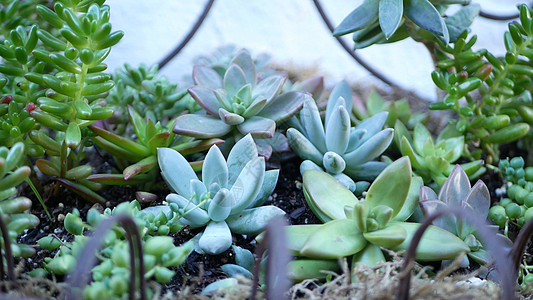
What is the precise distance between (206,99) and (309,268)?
0.40 m

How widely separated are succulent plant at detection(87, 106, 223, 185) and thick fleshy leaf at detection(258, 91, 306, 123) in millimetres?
132

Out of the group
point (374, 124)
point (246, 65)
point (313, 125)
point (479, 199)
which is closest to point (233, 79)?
point (246, 65)

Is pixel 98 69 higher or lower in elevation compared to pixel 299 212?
higher

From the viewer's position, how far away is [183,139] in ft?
3.18

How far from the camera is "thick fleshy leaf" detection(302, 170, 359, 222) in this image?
777 millimetres

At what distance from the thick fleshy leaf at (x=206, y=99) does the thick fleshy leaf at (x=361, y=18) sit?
26 cm

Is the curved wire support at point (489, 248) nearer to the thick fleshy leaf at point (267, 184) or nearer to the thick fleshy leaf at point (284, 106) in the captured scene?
the thick fleshy leaf at point (267, 184)

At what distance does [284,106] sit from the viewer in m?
0.96

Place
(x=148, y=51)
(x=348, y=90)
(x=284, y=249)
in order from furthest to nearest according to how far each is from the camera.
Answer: (x=148, y=51), (x=348, y=90), (x=284, y=249)

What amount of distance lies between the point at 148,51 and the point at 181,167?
60.9 inches

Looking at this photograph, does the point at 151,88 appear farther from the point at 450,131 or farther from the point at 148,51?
the point at 148,51

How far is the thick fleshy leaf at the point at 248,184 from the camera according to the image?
0.76 meters

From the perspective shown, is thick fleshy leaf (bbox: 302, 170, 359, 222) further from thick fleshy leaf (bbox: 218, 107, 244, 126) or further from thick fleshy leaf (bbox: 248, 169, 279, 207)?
thick fleshy leaf (bbox: 218, 107, 244, 126)

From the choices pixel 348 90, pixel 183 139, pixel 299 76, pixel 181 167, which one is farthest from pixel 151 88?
pixel 299 76
